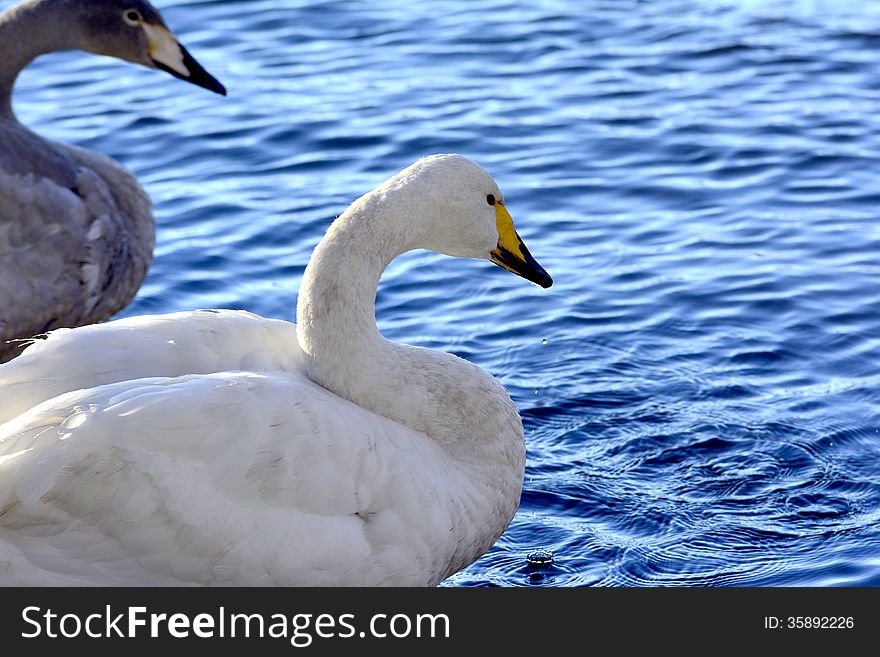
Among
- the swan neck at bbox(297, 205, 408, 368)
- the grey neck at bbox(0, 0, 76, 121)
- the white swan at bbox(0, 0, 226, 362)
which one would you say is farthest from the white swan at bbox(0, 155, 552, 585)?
the grey neck at bbox(0, 0, 76, 121)

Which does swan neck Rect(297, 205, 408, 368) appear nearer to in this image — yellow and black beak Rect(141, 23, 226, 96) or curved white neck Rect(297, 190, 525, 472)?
curved white neck Rect(297, 190, 525, 472)

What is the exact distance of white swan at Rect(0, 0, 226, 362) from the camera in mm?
6754

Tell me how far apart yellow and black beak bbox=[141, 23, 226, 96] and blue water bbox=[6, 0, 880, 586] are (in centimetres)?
104

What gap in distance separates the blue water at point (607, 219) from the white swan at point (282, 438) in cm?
79

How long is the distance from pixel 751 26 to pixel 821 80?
3.62 feet

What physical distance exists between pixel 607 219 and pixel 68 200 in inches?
123

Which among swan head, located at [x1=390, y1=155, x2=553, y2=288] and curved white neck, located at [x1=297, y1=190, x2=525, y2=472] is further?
swan head, located at [x1=390, y1=155, x2=553, y2=288]

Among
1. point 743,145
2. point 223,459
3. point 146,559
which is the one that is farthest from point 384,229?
point 743,145

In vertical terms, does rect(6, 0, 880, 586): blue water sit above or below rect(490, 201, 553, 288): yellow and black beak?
below

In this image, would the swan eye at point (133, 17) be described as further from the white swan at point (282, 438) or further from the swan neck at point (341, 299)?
the swan neck at point (341, 299)

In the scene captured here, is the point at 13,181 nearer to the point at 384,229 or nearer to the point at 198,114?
the point at 384,229

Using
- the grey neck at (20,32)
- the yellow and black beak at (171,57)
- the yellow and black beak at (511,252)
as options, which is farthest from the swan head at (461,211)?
the grey neck at (20,32)

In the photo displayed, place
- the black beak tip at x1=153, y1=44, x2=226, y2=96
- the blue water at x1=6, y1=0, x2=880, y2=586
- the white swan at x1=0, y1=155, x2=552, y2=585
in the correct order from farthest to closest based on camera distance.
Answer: the black beak tip at x1=153, y1=44, x2=226, y2=96
the blue water at x1=6, y1=0, x2=880, y2=586
the white swan at x1=0, y1=155, x2=552, y2=585

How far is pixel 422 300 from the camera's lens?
26.0ft
